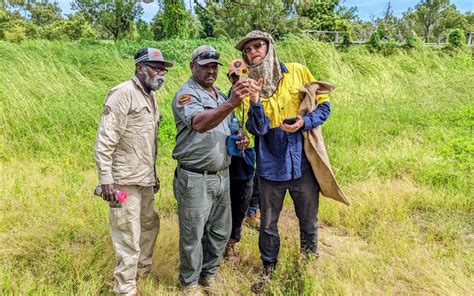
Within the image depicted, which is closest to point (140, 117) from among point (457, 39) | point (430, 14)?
point (457, 39)

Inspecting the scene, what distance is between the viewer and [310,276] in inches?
104

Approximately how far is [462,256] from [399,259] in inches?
18.8

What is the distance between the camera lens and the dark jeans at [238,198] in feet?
9.54

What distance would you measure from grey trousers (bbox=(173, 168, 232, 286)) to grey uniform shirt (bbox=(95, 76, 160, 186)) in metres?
0.25

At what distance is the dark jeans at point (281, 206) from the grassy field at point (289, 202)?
17 cm

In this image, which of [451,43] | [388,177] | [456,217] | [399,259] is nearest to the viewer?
[399,259]

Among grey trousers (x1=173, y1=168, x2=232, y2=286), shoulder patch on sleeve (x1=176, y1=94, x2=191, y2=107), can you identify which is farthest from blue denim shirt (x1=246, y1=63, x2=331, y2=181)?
shoulder patch on sleeve (x1=176, y1=94, x2=191, y2=107)

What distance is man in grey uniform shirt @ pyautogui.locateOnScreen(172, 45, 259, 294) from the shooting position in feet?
7.48

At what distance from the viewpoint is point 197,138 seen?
233 centimetres

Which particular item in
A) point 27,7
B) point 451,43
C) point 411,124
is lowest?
point 411,124

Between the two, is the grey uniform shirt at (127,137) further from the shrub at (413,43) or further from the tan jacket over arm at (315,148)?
the shrub at (413,43)

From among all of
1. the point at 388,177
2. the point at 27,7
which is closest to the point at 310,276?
the point at 388,177

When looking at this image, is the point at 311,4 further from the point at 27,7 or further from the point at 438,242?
the point at 27,7

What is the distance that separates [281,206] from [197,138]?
2.65ft
